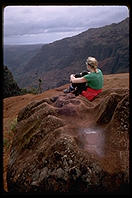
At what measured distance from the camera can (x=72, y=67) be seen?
322ft

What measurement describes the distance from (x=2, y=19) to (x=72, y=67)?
318 feet

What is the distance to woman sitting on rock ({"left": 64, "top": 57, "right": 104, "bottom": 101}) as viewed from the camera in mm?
4777

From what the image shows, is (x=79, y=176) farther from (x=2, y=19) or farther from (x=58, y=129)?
(x=2, y=19)

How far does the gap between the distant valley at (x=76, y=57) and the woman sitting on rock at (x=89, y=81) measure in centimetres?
6308

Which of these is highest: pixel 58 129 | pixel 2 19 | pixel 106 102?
pixel 2 19

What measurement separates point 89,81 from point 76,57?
101 m

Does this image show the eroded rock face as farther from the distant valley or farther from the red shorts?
the distant valley

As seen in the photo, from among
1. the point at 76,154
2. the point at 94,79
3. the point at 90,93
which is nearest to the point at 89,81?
the point at 94,79

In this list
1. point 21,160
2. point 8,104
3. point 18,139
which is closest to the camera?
point 21,160

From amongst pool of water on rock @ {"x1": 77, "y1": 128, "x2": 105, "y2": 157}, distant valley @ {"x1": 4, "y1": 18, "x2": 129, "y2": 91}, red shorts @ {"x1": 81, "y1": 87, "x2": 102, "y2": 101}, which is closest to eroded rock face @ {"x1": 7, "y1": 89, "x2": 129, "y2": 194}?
pool of water on rock @ {"x1": 77, "y1": 128, "x2": 105, "y2": 157}

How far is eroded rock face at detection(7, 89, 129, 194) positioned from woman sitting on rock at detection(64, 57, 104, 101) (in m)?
1.32

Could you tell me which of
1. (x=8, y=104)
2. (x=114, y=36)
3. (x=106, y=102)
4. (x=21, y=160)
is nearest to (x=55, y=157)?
(x=21, y=160)

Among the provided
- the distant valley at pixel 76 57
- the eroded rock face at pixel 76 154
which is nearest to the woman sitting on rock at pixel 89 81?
the eroded rock face at pixel 76 154
